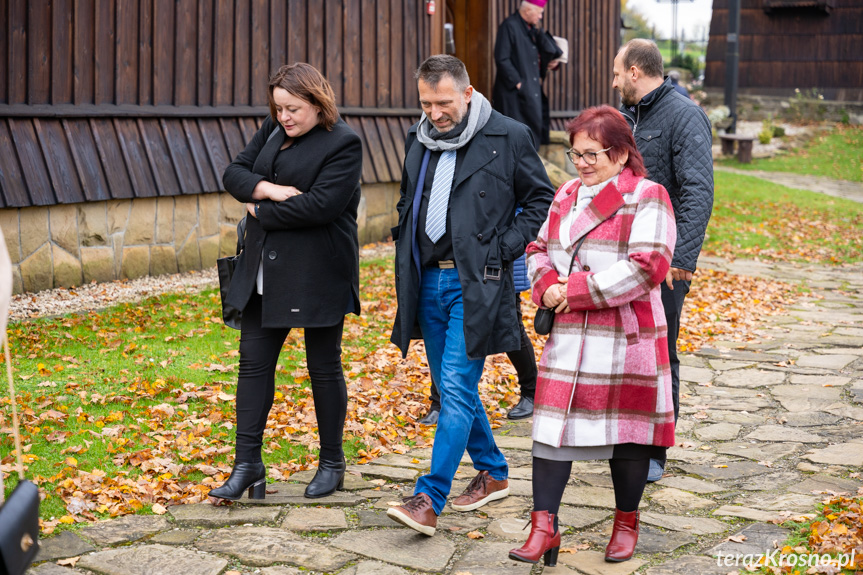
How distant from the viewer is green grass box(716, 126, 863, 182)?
23203 millimetres

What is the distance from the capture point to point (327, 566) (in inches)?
157

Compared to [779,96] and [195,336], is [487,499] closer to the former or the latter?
[195,336]

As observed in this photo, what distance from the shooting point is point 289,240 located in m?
4.55

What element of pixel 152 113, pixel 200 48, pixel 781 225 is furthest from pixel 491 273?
pixel 781 225

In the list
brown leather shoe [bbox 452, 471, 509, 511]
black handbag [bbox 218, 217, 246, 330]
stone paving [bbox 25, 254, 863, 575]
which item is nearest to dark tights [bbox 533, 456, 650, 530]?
stone paving [bbox 25, 254, 863, 575]

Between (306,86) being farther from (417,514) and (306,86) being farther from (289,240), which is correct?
(417,514)

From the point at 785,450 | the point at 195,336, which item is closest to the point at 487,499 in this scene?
the point at 785,450

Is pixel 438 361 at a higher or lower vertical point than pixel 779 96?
lower

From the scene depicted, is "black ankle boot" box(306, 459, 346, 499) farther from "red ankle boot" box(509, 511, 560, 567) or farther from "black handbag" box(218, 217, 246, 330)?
"red ankle boot" box(509, 511, 560, 567)

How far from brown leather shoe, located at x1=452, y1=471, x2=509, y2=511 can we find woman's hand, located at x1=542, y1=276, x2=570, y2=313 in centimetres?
121

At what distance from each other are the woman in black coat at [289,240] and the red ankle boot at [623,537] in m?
1.51

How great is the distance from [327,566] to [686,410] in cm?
337

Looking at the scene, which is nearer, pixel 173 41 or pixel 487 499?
pixel 487 499

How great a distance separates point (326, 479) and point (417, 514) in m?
0.81
